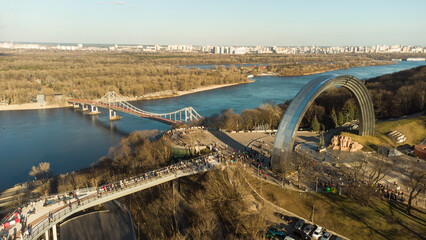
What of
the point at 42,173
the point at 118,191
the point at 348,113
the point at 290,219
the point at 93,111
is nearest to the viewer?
the point at 290,219

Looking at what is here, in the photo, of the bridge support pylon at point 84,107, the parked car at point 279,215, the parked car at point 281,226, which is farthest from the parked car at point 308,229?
the bridge support pylon at point 84,107

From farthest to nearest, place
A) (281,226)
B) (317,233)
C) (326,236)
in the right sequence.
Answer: (281,226)
(317,233)
(326,236)

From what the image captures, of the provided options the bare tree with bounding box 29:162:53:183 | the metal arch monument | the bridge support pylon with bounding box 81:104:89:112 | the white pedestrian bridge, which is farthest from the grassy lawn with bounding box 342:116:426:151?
the bridge support pylon with bounding box 81:104:89:112

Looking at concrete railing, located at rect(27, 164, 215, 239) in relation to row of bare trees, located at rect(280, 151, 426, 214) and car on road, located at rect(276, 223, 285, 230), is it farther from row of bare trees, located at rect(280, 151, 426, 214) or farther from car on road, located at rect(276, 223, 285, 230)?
car on road, located at rect(276, 223, 285, 230)

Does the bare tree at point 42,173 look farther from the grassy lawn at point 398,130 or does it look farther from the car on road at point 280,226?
the grassy lawn at point 398,130

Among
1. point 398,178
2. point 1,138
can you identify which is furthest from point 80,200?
point 1,138

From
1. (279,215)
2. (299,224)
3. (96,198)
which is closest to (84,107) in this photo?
(96,198)

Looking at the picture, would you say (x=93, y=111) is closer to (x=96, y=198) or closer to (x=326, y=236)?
(x=96, y=198)
